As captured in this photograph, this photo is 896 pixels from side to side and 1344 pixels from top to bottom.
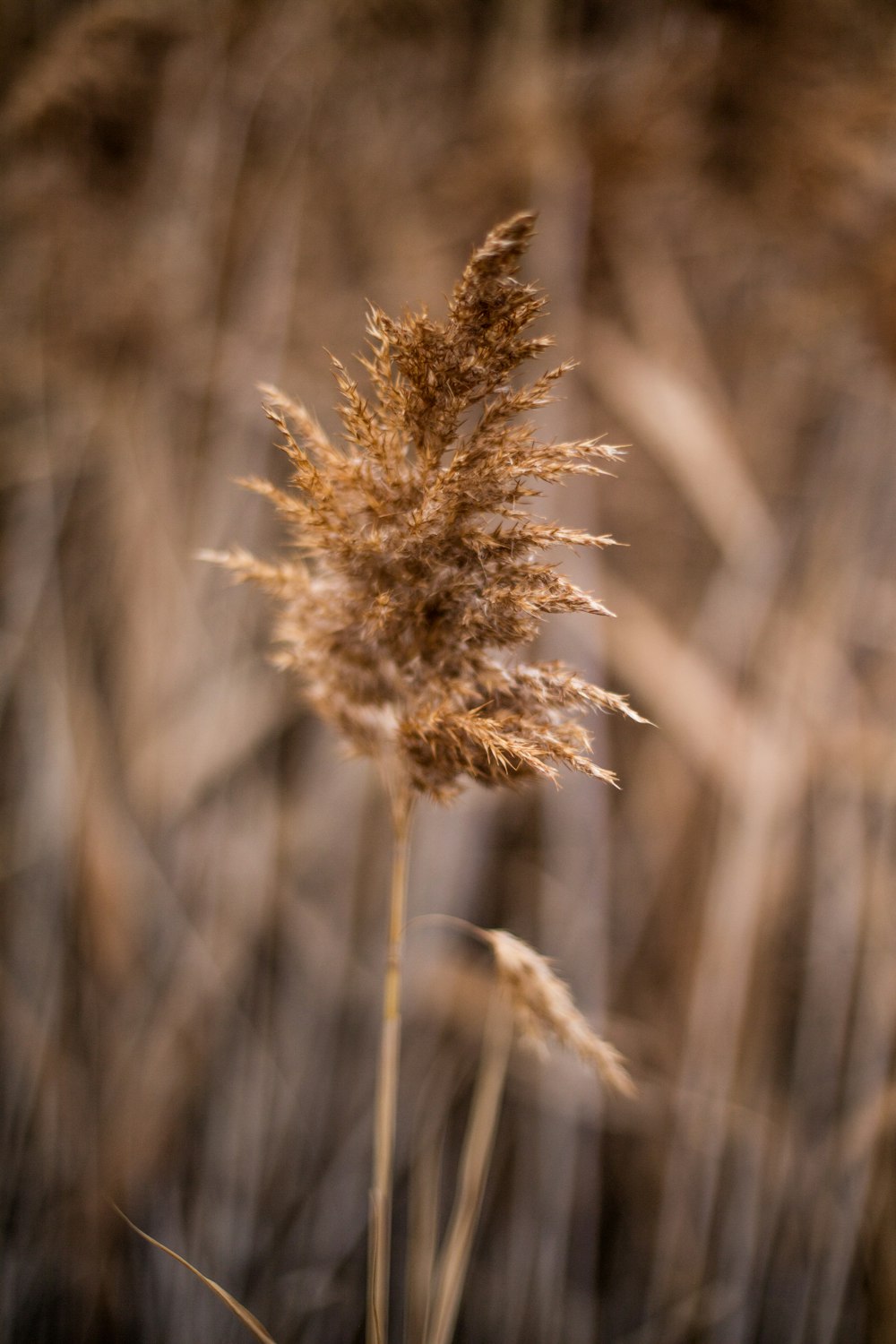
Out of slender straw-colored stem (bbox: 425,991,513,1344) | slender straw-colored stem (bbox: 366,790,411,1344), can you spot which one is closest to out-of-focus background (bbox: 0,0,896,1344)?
slender straw-colored stem (bbox: 425,991,513,1344)

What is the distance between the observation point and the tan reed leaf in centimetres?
30

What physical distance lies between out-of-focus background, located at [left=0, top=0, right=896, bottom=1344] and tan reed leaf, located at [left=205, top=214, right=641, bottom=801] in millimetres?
433

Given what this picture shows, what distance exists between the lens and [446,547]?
33cm

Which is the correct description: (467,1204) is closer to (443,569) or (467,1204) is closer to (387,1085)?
(387,1085)

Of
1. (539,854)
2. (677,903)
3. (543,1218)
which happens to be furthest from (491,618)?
(543,1218)

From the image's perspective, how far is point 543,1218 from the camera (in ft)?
2.23

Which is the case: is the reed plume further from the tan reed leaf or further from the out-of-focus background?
the out-of-focus background

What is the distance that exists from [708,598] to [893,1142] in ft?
2.48

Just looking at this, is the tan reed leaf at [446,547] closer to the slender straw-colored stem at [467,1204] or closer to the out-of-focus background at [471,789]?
the slender straw-colored stem at [467,1204]

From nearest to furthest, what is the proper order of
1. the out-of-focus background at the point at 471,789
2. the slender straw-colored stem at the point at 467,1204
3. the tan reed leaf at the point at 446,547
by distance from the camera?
the tan reed leaf at the point at 446,547
the slender straw-colored stem at the point at 467,1204
the out-of-focus background at the point at 471,789

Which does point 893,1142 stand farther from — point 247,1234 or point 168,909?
point 168,909

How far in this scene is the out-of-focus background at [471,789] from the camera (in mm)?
686

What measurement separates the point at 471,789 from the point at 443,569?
0.45m

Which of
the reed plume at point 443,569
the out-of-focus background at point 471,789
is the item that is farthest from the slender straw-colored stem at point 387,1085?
the out-of-focus background at point 471,789
